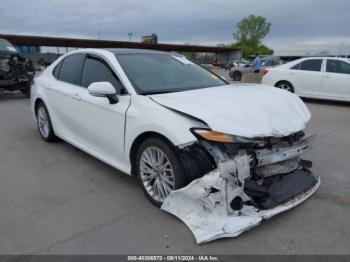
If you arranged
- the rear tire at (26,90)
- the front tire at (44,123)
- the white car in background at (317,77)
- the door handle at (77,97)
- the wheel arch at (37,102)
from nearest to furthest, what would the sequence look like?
the door handle at (77,97) < the front tire at (44,123) < the wheel arch at (37,102) < the white car in background at (317,77) < the rear tire at (26,90)

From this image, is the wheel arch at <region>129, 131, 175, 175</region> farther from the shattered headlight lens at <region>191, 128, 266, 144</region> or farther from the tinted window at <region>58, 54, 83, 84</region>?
the tinted window at <region>58, 54, 83, 84</region>

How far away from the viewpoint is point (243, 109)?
3.07m

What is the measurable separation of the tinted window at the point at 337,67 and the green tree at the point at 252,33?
76.4 metres

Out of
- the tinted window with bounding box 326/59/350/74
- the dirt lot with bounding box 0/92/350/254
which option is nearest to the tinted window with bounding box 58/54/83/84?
the dirt lot with bounding box 0/92/350/254

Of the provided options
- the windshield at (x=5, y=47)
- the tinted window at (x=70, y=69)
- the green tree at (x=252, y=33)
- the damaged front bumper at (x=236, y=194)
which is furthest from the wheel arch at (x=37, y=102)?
the green tree at (x=252, y=33)

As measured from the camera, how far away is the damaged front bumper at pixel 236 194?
9.07 feet

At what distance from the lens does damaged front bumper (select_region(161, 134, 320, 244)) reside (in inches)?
109

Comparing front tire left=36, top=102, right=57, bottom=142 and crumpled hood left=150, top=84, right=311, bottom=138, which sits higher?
crumpled hood left=150, top=84, right=311, bottom=138

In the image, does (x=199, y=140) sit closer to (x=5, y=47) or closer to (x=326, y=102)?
(x=326, y=102)

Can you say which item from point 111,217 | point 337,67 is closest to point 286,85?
point 337,67

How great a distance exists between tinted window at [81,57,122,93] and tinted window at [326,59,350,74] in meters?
8.40

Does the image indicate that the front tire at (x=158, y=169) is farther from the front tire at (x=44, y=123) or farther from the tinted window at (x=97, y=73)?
the front tire at (x=44, y=123)

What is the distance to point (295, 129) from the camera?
3184 millimetres

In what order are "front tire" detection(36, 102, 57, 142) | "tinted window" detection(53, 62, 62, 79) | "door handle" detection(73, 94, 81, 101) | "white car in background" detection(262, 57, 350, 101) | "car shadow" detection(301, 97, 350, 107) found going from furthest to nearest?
"car shadow" detection(301, 97, 350, 107) < "white car in background" detection(262, 57, 350, 101) < "front tire" detection(36, 102, 57, 142) < "tinted window" detection(53, 62, 62, 79) < "door handle" detection(73, 94, 81, 101)
